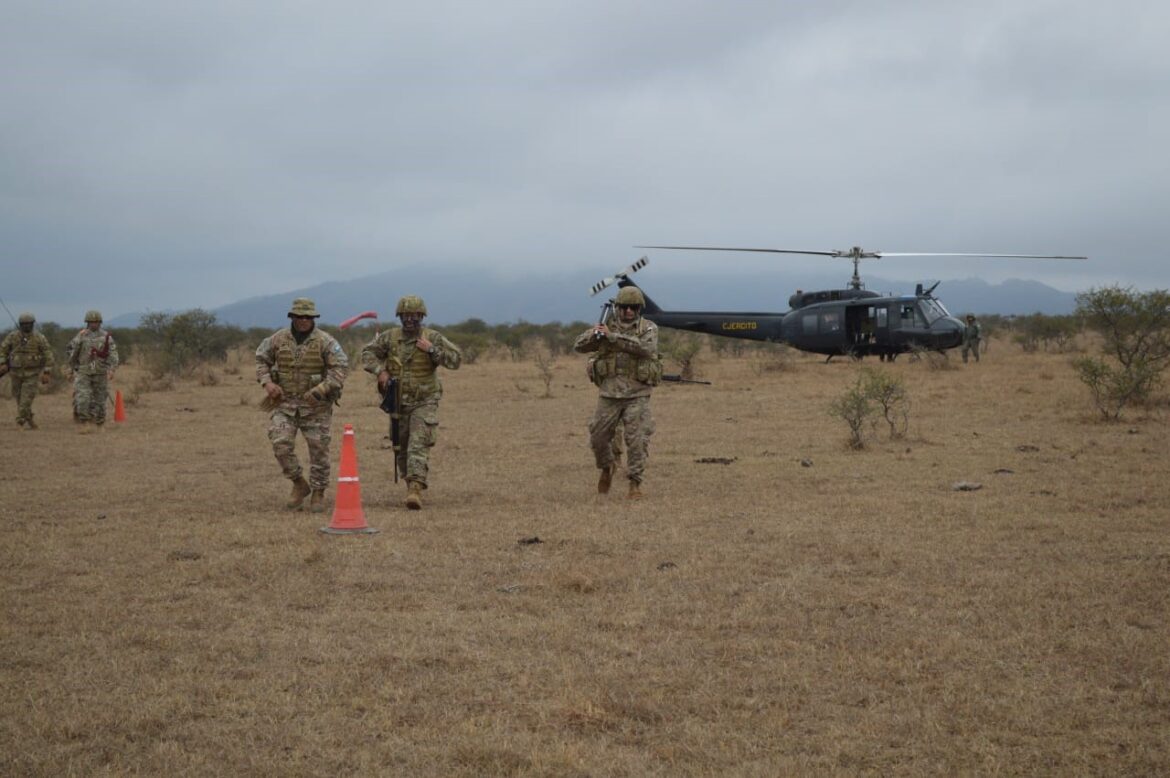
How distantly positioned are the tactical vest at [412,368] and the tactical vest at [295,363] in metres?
0.66

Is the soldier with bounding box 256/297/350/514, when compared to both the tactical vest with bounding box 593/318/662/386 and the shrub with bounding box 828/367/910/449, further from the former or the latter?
the shrub with bounding box 828/367/910/449

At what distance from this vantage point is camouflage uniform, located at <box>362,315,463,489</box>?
396 inches

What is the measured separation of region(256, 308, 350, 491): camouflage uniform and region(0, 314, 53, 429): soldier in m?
8.73

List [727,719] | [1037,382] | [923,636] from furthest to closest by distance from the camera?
[1037,382]
[923,636]
[727,719]

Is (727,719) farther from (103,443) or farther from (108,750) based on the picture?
(103,443)

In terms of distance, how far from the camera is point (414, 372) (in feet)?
33.2

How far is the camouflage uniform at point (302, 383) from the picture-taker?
988 centimetres

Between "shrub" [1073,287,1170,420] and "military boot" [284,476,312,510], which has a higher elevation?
"shrub" [1073,287,1170,420]

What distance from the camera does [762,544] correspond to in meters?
8.18

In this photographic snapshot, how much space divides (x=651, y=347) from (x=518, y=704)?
584cm

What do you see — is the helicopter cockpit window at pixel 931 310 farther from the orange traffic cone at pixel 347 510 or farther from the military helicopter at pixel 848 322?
the orange traffic cone at pixel 347 510

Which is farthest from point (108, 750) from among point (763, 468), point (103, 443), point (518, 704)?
point (103, 443)

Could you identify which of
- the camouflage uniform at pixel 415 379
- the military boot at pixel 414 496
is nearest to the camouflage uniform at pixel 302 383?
the camouflage uniform at pixel 415 379

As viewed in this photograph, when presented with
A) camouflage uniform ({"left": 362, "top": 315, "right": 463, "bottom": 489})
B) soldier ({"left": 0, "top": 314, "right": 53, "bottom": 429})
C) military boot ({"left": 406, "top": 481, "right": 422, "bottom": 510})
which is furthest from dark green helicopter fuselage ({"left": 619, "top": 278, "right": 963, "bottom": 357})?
military boot ({"left": 406, "top": 481, "right": 422, "bottom": 510})
